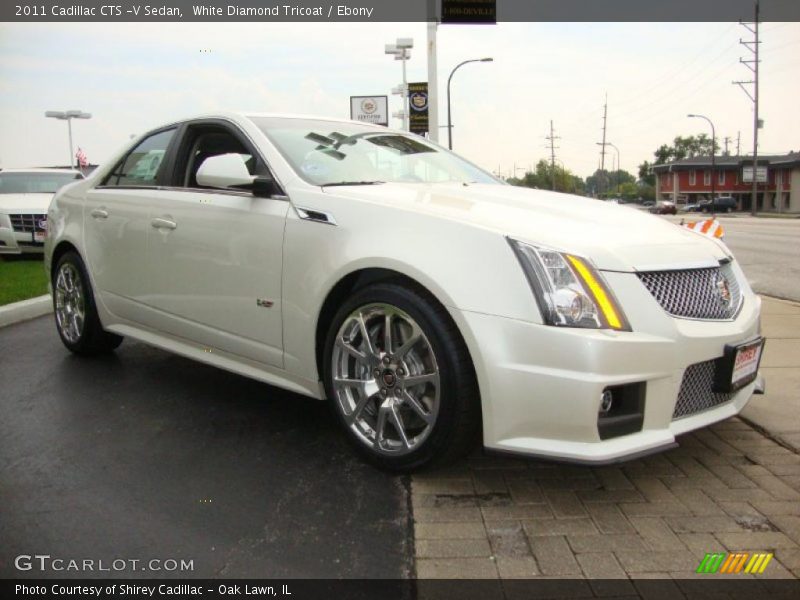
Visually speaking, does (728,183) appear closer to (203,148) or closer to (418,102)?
(418,102)

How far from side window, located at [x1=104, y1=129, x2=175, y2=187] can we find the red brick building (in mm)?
71024

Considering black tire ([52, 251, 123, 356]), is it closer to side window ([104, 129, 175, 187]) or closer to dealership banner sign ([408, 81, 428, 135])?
side window ([104, 129, 175, 187])

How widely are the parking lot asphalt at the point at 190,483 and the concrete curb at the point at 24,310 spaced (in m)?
2.31

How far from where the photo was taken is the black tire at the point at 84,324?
4.80 metres

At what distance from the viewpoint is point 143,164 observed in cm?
450

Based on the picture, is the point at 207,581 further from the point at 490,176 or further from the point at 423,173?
the point at 490,176

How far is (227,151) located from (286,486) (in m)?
2.08

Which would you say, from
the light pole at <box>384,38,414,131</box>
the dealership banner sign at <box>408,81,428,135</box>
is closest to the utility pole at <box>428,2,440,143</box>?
the dealership banner sign at <box>408,81,428,135</box>

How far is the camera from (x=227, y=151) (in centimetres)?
411

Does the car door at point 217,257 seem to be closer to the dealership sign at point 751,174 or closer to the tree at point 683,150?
the dealership sign at point 751,174

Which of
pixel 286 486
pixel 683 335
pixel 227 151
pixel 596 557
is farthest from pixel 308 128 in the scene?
pixel 596 557

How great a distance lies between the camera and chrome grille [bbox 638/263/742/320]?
2.74 meters
